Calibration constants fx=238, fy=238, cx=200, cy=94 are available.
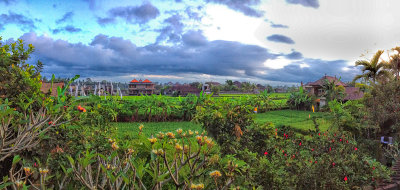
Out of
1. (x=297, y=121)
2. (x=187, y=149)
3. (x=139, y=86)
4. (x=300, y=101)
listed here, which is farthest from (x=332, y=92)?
(x=139, y=86)

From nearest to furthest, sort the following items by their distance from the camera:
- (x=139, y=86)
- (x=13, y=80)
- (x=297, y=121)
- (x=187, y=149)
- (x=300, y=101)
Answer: (x=187, y=149) → (x=13, y=80) → (x=297, y=121) → (x=300, y=101) → (x=139, y=86)

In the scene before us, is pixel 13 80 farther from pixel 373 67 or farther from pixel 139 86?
pixel 139 86

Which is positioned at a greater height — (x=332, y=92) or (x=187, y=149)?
(x=332, y=92)

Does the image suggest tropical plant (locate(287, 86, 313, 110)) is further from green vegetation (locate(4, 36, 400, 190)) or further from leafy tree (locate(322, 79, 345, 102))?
green vegetation (locate(4, 36, 400, 190))

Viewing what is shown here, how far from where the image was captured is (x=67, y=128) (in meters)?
2.28

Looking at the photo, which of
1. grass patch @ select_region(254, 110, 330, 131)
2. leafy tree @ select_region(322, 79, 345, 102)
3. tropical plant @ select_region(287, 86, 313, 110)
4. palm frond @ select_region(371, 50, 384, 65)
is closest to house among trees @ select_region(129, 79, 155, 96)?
tropical plant @ select_region(287, 86, 313, 110)

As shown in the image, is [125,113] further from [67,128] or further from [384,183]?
[384,183]

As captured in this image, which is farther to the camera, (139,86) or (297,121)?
(139,86)

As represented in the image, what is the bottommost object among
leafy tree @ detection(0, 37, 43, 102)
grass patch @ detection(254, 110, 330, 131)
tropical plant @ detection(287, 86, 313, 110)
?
grass patch @ detection(254, 110, 330, 131)

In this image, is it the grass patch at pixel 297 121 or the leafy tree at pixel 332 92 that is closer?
the grass patch at pixel 297 121

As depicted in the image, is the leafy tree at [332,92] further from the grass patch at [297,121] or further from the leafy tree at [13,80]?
the leafy tree at [13,80]

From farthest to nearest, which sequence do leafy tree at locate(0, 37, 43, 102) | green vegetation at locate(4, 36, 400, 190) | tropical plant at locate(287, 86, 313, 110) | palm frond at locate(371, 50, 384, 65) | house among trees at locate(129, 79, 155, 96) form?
house among trees at locate(129, 79, 155, 96) → palm frond at locate(371, 50, 384, 65) → tropical plant at locate(287, 86, 313, 110) → leafy tree at locate(0, 37, 43, 102) → green vegetation at locate(4, 36, 400, 190)

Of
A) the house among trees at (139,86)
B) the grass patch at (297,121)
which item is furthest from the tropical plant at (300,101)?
the house among trees at (139,86)

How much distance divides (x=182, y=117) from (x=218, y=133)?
8.79 meters
